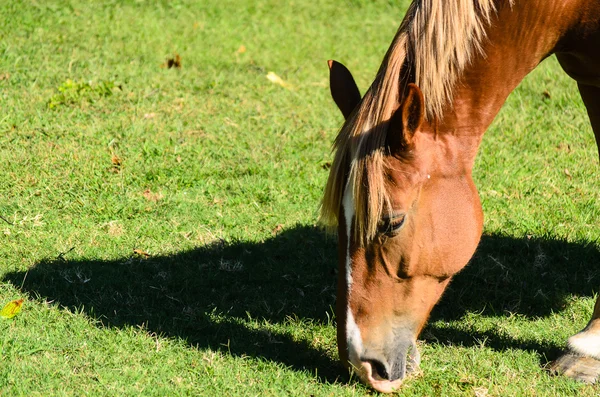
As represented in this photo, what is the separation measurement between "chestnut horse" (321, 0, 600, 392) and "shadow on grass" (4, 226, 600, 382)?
413 mm

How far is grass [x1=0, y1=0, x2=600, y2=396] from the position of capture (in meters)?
3.40

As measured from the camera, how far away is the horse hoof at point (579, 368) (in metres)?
3.40

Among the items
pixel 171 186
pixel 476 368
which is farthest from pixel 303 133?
pixel 476 368

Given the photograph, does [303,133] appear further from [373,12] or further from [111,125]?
[373,12]

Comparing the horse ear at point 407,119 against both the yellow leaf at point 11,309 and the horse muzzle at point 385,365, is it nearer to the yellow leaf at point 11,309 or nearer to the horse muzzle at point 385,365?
the horse muzzle at point 385,365

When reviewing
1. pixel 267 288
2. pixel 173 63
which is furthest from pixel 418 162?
pixel 173 63

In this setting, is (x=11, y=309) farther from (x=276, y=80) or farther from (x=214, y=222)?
(x=276, y=80)

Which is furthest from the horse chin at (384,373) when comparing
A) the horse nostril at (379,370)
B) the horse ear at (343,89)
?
the horse ear at (343,89)

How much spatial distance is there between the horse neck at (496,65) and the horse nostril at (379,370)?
0.90 metres

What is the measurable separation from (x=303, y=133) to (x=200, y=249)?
6.28ft

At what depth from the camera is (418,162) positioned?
297cm

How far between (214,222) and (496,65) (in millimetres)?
2356

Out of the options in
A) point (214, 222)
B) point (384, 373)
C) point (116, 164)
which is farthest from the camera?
point (116, 164)

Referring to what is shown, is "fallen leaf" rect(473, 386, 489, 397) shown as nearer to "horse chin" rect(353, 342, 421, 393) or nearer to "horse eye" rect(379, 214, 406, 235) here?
"horse chin" rect(353, 342, 421, 393)
